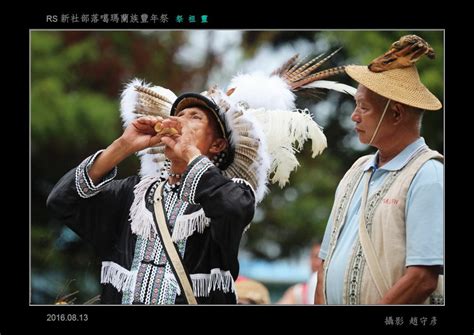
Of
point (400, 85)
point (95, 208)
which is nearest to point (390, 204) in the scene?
point (400, 85)

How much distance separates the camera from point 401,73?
473 cm

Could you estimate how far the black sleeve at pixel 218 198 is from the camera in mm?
4438

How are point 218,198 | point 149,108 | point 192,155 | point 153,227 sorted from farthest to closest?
point 149,108, point 153,227, point 192,155, point 218,198

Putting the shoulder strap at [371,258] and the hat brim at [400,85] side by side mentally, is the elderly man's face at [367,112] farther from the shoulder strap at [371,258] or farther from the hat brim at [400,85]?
the shoulder strap at [371,258]

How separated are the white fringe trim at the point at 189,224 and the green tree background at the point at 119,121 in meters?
0.78

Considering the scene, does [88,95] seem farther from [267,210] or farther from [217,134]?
[217,134]

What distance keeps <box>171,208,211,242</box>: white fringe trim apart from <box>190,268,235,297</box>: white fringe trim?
0.17 meters

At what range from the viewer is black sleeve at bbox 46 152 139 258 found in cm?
469

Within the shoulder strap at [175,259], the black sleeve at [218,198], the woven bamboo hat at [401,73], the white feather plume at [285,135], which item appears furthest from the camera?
the white feather plume at [285,135]

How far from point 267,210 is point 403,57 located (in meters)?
2.34

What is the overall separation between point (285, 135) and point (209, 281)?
70 centimetres

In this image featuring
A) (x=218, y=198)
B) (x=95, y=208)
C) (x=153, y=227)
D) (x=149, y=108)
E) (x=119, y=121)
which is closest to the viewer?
(x=218, y=198)

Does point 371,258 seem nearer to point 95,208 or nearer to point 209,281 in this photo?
point 209,281

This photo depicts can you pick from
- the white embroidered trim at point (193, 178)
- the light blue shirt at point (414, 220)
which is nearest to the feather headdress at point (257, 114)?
the white embroidered trim at point (193, 178)
